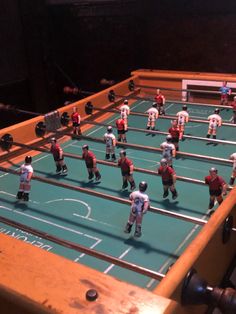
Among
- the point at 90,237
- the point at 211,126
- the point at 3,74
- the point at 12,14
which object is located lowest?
the point at 90,237

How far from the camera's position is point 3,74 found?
5.98 meters

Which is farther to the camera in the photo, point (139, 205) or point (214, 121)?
point (214, 121)

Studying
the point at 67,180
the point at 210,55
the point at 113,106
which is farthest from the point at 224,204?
the point at 210,55

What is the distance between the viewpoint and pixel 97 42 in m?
6.51

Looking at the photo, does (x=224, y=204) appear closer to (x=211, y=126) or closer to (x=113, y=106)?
(x=211, y=126)

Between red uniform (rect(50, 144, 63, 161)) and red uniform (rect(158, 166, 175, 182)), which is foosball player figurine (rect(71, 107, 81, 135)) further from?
red uniform (rect(158, 166, 175, 182))

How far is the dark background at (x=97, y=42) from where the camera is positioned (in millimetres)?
5805

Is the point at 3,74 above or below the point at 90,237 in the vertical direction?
above

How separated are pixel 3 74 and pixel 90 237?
414 centimetres

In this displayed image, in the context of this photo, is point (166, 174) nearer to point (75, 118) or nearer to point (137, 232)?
point (137, 232)

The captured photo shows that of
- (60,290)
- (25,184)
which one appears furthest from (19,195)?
(60,290)

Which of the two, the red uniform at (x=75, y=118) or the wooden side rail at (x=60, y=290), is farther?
the red uniform at (x=75, y=118)

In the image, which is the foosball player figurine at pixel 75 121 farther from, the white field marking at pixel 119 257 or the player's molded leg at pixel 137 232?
the white field marking at pixel 119 257


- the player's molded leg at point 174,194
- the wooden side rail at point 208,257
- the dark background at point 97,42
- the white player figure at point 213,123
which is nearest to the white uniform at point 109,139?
the player's molded leg at point 174,194
